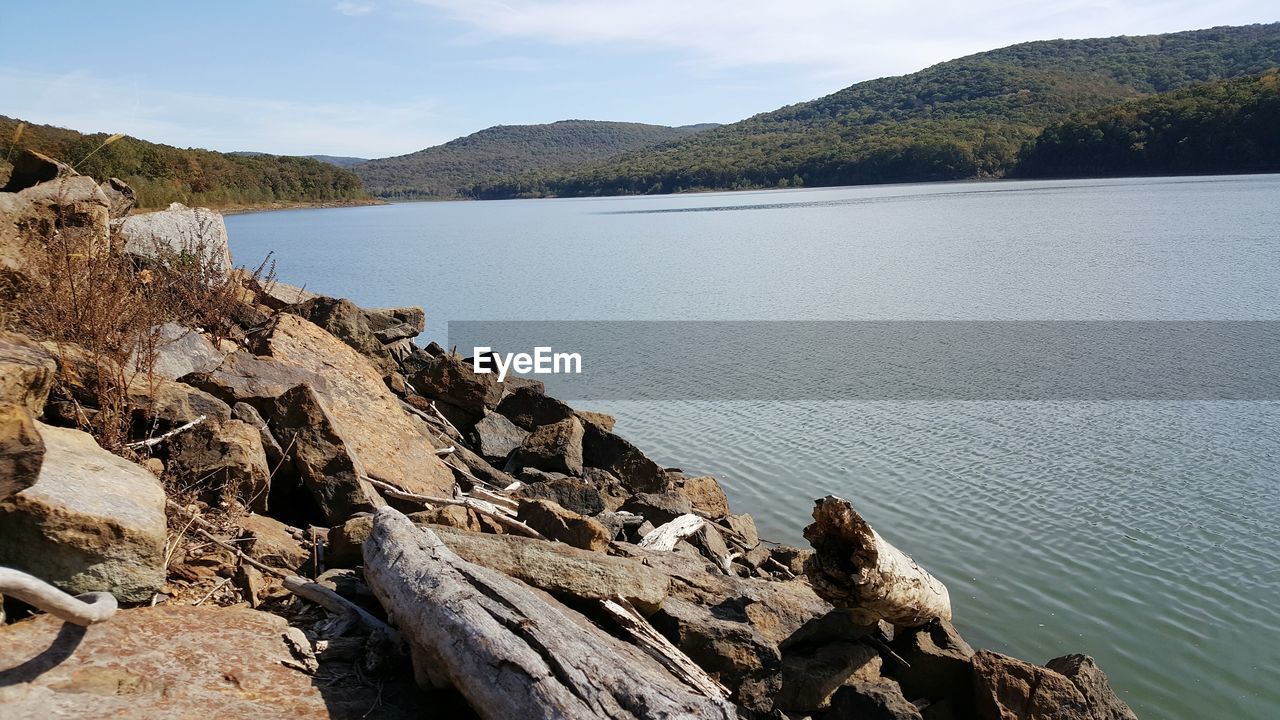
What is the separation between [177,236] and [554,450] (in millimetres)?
5350

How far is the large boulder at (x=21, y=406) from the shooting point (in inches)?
148

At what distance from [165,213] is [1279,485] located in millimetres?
13598

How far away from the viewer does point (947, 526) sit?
9.85m

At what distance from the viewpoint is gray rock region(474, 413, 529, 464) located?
391 inches

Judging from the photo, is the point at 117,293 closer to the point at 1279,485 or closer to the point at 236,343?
the point at 236,343

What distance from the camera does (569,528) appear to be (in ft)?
20.7

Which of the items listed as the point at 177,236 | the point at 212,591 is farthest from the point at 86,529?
the point at 177,236

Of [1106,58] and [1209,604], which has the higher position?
[1106,58]

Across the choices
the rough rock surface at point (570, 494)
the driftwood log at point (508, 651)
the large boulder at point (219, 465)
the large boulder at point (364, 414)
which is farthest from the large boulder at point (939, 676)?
the large boulder at point (219, 465)

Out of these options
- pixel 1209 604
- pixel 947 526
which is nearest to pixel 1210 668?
pixel 1209 604

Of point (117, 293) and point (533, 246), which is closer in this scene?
point (117, 293)

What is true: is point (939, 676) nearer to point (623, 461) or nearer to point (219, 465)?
point (623, 461)

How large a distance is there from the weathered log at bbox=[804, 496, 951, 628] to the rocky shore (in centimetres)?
2

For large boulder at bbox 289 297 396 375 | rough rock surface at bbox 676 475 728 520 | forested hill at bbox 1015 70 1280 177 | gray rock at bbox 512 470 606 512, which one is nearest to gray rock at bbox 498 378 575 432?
large boulder at bbox 289 297 396 375
